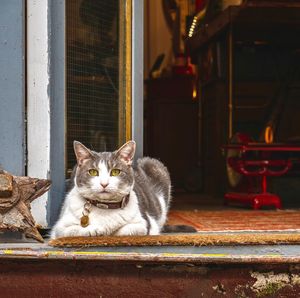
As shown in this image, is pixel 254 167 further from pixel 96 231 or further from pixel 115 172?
pixel 96 231

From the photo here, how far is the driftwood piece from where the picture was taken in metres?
2.89

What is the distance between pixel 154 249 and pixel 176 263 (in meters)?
0.12

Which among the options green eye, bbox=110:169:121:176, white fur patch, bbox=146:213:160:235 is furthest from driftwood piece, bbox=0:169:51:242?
white fur patch, bbox=146:213:160:235

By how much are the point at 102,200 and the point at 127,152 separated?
265mm

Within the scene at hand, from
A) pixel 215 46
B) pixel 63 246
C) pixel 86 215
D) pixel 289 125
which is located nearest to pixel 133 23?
pixel 86 215

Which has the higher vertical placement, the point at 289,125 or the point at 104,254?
the point at 289,125

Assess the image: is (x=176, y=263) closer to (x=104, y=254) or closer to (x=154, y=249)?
(x=154, y=249)

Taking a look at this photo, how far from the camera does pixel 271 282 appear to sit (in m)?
2.68

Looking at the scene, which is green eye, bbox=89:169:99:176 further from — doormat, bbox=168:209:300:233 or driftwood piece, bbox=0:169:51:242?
doormat, bbox=168:209:300:233

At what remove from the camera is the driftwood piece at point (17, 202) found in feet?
9.50

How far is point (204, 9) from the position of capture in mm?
7480

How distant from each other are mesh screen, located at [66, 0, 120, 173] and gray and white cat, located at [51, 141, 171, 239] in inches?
15.4

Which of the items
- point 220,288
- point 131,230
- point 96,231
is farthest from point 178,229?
point 220,288

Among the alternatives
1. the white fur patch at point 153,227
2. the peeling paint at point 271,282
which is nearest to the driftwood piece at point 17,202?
the white fur patch at point 153,227
